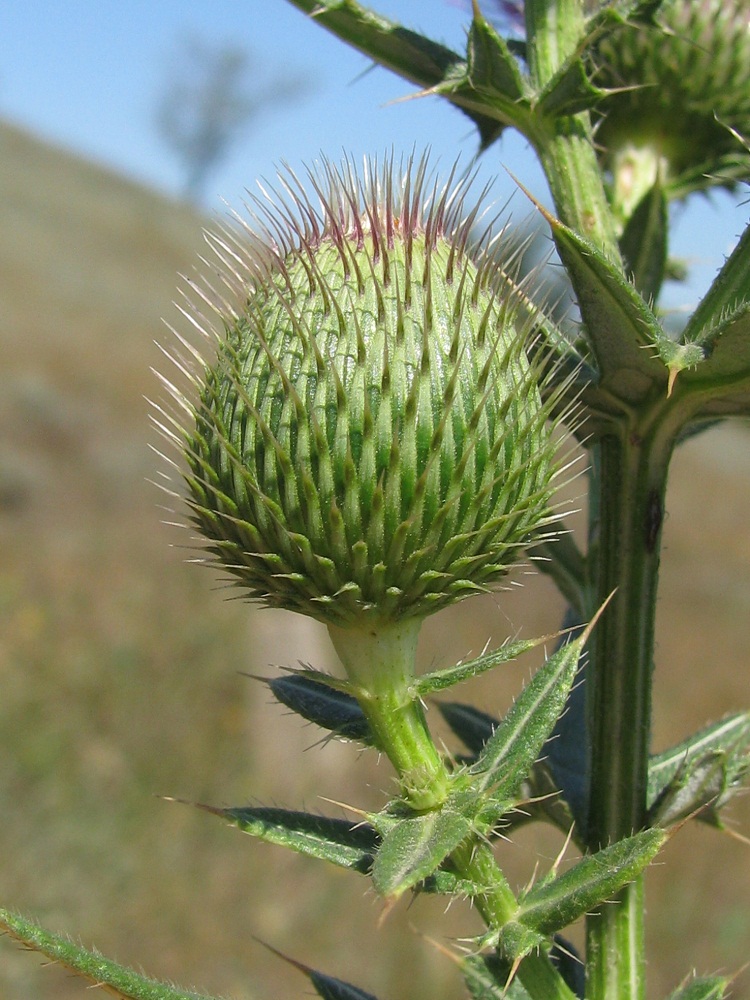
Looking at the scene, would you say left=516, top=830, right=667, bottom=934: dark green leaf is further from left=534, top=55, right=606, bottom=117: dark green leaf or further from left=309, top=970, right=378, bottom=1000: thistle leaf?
left=534, top=55, right=606, bottom=117: dark green leaf

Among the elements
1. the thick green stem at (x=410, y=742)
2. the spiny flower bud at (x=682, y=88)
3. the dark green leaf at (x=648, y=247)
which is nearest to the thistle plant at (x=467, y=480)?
the thick green stem at (x=410, y=742)

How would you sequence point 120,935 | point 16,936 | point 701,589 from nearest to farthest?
1. point 16,936
2. point 120,935
3. point 701,589

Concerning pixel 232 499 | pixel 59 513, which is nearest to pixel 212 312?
pixel 232 499

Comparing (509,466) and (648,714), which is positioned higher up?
(509,466)

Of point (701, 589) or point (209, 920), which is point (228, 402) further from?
point (701, 589)

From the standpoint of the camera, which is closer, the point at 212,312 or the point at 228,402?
the point at 228,402

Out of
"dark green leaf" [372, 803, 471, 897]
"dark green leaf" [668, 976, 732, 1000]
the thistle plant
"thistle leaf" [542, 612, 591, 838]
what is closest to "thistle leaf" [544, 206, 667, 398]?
the thistle plant

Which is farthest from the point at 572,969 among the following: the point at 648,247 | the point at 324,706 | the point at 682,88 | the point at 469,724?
the point at 682,88
